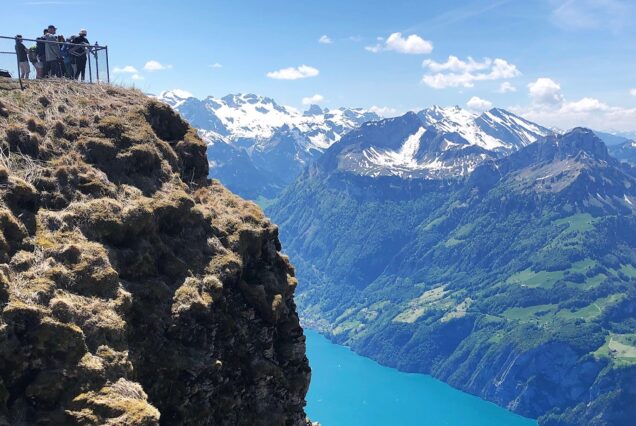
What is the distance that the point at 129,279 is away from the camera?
18.5m

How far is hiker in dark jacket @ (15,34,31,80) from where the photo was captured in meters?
29.2

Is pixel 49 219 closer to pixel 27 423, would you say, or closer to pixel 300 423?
pixel 27 423

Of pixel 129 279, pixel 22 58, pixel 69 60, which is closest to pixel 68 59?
pixel 69 60

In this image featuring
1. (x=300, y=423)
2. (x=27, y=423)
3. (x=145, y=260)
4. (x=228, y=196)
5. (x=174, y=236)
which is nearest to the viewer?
(x=27, y=423)

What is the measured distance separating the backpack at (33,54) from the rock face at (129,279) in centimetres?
545

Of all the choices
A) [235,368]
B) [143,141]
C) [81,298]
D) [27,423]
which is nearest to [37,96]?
[143,141]

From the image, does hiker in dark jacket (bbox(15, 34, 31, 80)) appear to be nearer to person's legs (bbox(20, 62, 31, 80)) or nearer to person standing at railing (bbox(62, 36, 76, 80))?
person's legs (bbox(20, 62, 31, 80))

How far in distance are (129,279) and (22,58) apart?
17.1 meters

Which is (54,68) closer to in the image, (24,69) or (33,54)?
(33,54)

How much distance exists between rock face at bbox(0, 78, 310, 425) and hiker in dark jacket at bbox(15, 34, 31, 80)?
4.22 meters

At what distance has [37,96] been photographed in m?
24.5

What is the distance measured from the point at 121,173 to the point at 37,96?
19.8 ft

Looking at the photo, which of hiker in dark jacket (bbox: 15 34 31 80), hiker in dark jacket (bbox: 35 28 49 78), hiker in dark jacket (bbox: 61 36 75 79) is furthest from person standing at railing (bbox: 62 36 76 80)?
hiker in dark jacket (bbox: 15 34 31 80)

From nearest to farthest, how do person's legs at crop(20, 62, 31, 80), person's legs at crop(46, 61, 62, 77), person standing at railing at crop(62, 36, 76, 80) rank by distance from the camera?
person's legs at crop(20, 62, 31, 80) < person's legs at crop(46, 61, 62, 77) < person standing at railing at crop(62, 36, 76, 80)
